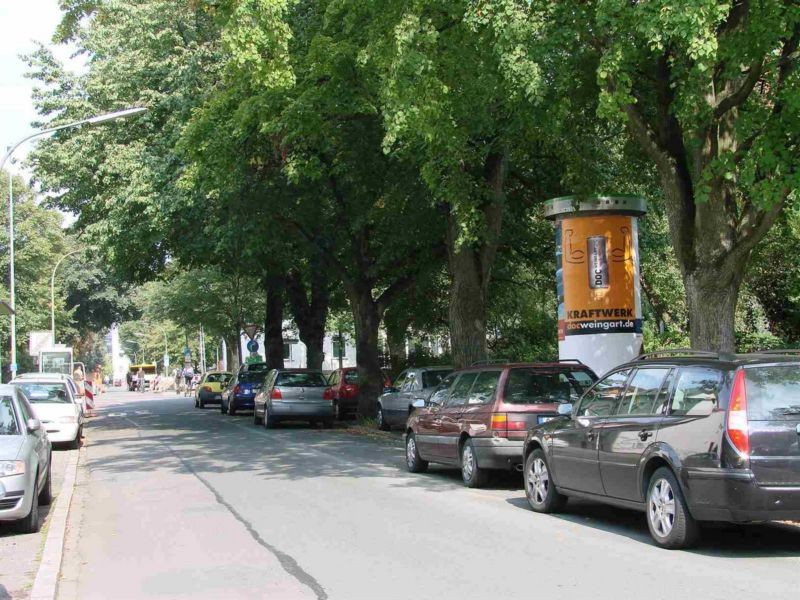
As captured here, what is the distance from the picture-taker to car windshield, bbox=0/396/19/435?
10758 mm

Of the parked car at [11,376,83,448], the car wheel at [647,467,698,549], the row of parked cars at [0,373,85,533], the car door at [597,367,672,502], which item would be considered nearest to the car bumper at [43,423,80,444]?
the parked car at [11,376,83,448]

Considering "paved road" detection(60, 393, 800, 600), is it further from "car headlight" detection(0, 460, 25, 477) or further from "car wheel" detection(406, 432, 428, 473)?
"car headlight" detection(0, 460, 25, 477)

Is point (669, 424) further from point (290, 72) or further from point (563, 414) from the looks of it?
point (290, 72)

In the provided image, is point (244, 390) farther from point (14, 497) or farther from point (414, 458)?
point (14, 497)

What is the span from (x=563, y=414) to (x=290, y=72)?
342 inches

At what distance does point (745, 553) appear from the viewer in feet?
27.1

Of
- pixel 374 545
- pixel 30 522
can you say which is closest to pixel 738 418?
pixel 374 545

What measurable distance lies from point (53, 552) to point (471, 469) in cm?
564

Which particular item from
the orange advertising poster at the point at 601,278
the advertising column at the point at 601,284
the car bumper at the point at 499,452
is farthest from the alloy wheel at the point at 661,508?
the orange advertising poster at the point at 601,278

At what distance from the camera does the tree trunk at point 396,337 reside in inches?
1299

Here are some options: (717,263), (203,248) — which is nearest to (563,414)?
(717,263)

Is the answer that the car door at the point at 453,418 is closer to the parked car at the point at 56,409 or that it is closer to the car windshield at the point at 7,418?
the car windshield at the point at 7,418

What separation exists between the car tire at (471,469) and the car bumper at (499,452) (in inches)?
6.4

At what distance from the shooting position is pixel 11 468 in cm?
974
